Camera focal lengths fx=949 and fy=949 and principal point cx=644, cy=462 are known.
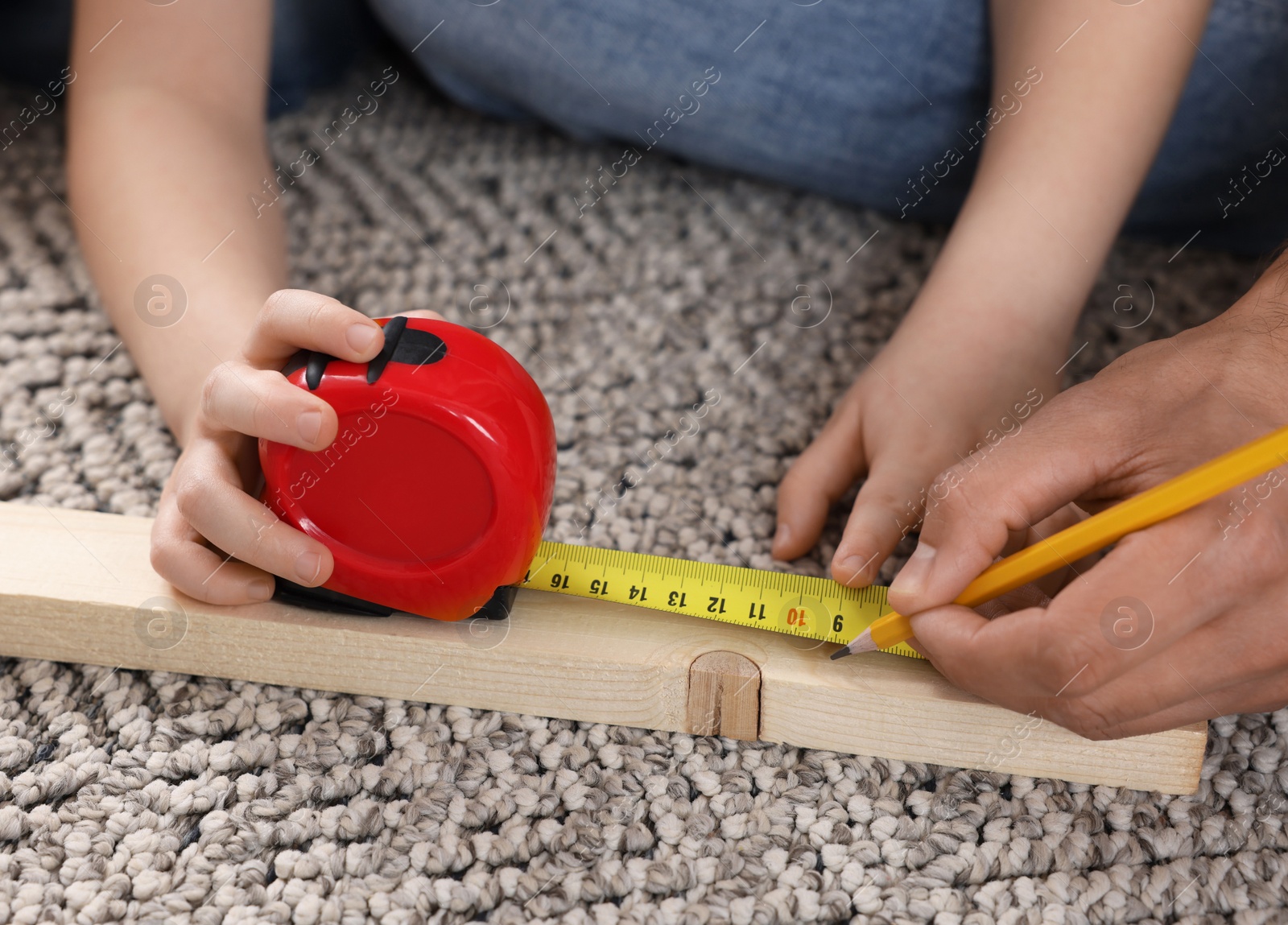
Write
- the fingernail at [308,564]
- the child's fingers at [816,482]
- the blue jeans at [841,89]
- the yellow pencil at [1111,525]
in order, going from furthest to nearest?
the blue jeans at [841,89], the child's fingers at [816,482], the fingernail at [308,564], the yellow pencil at [1111,525]

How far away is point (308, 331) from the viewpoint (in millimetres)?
630

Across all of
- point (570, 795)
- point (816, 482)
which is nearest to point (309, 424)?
point (570, 795)

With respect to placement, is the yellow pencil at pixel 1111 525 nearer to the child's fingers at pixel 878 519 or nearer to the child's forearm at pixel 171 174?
the child's fingers at pixel 878 519

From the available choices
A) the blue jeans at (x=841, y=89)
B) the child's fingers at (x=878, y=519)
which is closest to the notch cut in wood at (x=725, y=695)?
the child's fingers at (x=878, y=519)

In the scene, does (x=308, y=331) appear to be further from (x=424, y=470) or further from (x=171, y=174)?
(x=171, y=174)

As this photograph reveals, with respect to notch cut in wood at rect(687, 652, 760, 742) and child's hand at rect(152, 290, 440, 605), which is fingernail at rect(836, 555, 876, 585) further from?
child's hand at rect(152, 290, 440, 605)

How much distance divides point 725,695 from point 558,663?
12cm

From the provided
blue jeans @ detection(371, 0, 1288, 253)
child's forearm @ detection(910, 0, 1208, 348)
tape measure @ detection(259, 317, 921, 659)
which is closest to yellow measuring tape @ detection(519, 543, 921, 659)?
tape measure @ detection(259, 317, 921, 659)

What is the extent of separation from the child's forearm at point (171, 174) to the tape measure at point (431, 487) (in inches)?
11.2

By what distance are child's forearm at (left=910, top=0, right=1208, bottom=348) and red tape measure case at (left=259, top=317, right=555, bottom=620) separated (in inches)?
Result: 18.3

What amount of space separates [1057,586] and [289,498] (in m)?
0.56

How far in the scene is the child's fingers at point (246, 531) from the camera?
2.17 feet

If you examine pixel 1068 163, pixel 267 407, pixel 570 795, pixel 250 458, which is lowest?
pixel 570 795

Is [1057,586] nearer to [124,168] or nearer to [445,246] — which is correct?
[445,246]
